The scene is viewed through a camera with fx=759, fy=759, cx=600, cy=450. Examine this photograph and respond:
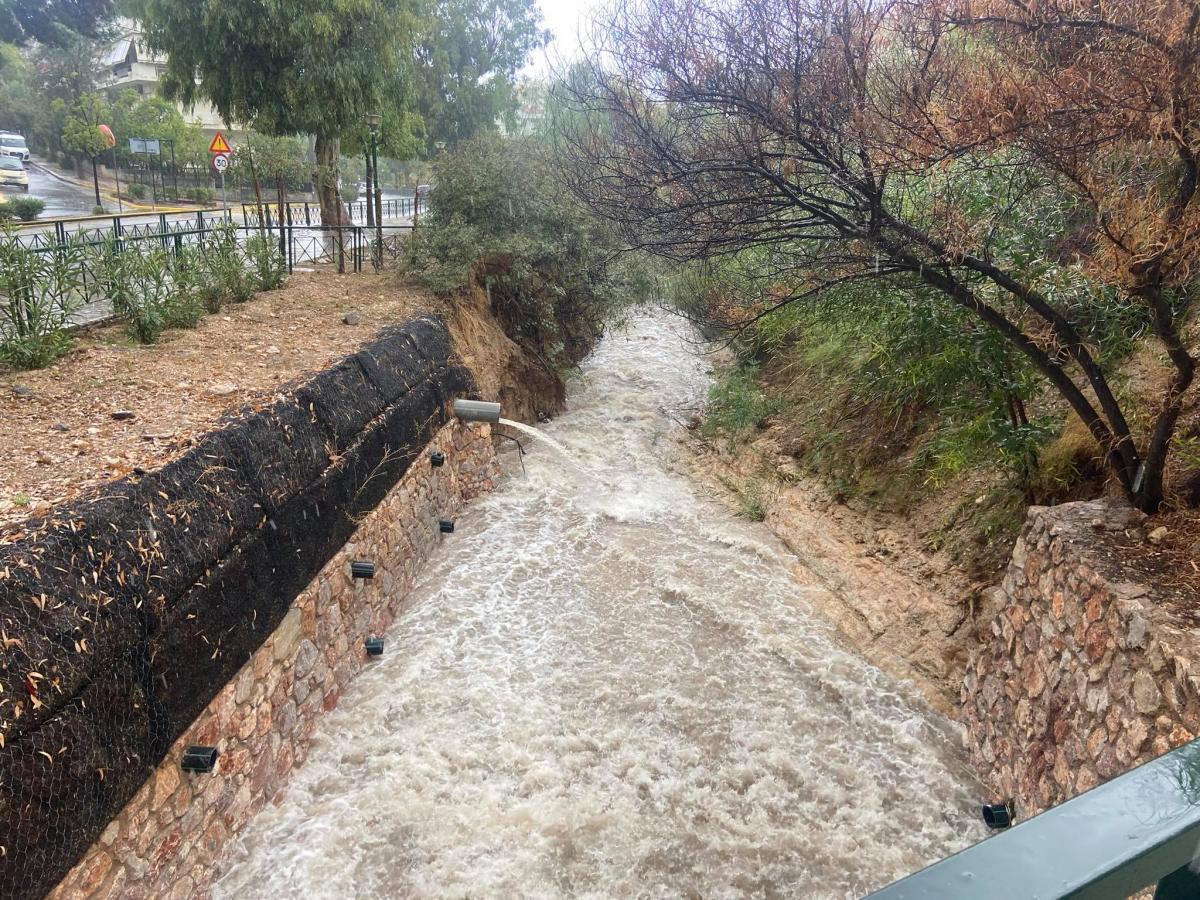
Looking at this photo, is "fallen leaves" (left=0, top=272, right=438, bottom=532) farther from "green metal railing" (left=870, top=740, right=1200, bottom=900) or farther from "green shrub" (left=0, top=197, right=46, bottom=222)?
"green shrub" (left=0, top=197, right=46, bottom=222)

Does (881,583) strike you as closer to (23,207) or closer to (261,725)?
(261,725)

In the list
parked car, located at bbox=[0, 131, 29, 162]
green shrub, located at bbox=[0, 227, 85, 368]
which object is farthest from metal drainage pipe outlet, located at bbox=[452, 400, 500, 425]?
parked car, located at bbox=[0, 131, 29, 162]

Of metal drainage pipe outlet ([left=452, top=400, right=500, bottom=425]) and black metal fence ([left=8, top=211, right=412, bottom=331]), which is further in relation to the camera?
metal drainage pipe outlet ([left=452, top=400, right=500, bottom=425])

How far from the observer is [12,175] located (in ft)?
88.2

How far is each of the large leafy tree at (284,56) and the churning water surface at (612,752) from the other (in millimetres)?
9471

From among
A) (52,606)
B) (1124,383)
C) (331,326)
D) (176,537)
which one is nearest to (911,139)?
(1124,383)

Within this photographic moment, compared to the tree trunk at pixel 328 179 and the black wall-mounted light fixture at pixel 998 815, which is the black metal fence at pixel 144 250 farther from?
the black wall-mounted light fixture at pixel 998 815

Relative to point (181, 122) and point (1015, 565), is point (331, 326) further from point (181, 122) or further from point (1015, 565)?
point (181, 122)

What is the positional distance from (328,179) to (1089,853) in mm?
15709

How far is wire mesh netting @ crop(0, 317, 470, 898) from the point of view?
3.13 meters

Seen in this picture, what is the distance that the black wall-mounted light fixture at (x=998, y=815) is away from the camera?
4.89 metres

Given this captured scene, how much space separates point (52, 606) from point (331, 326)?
601 cm

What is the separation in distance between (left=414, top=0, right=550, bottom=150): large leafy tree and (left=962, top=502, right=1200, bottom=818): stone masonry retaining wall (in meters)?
27.6

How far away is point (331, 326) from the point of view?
899 cm
